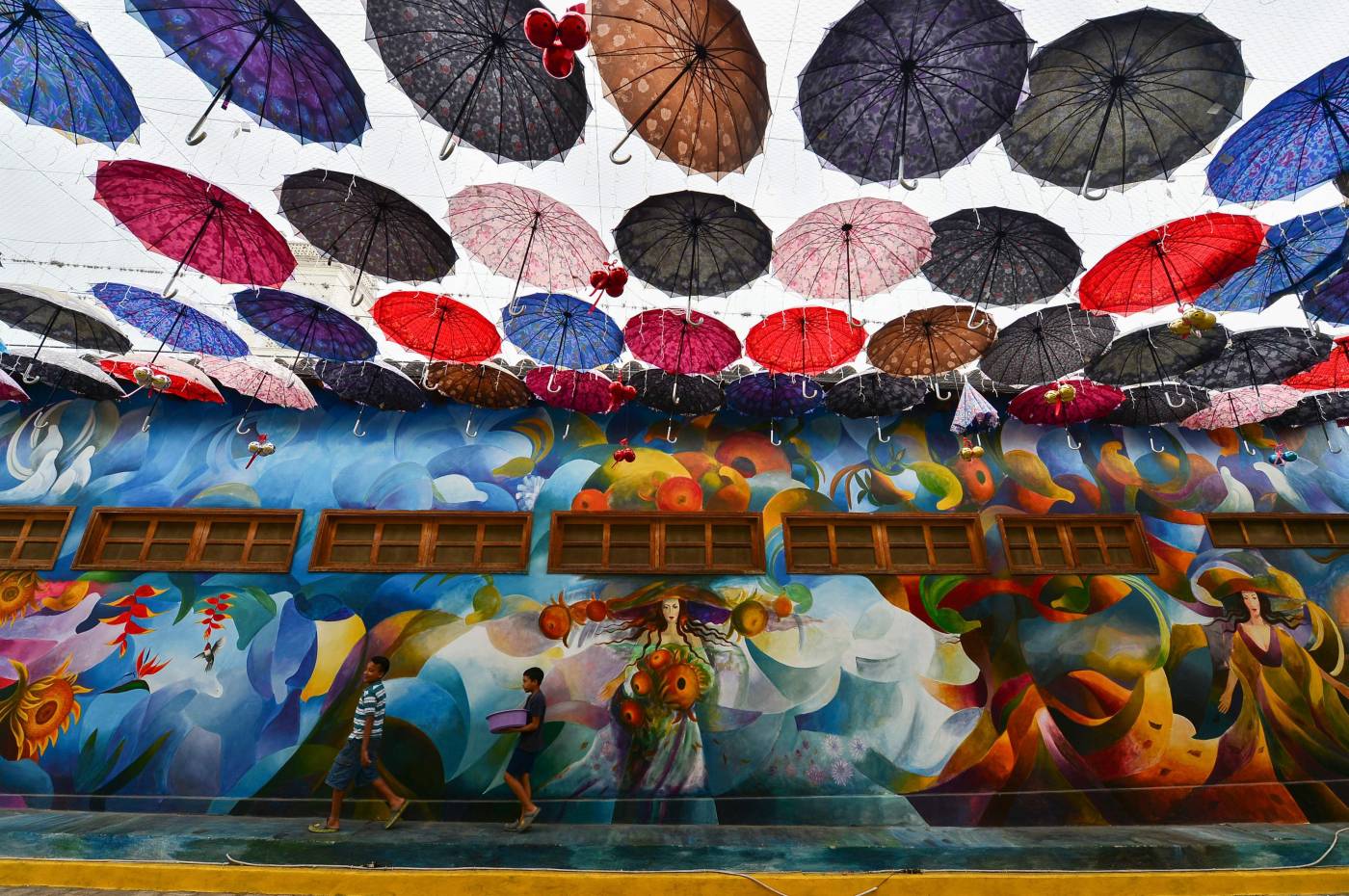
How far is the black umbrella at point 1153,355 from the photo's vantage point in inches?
235

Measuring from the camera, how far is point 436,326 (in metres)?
5.70

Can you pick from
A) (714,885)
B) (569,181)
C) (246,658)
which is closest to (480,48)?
(569,181)

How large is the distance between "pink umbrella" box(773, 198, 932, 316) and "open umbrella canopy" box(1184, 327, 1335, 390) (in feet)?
12.9

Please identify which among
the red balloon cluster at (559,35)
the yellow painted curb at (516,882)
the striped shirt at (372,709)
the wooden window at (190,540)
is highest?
the red balloon cluster at (559,35)

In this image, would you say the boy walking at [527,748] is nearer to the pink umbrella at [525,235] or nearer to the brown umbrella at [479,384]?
the brown umbrella at [479,384]

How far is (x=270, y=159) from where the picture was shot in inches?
188

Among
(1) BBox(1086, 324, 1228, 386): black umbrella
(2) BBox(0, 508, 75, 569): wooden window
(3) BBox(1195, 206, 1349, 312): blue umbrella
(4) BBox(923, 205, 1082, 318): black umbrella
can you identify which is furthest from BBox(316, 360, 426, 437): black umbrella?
(3) BBox(1195, 206, 1349, 312): blue umbrella

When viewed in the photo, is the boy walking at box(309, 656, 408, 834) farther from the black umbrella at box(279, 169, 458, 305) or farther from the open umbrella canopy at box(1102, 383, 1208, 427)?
the open umbrella canopy at box(1102, 383, 1208, 427)

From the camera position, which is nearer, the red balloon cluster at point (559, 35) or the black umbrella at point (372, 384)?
the red balloon cluster at point (559, 35)

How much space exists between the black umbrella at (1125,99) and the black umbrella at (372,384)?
6282mm

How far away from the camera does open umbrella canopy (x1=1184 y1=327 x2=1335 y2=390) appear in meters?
5.89

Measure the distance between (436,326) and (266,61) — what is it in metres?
2.38

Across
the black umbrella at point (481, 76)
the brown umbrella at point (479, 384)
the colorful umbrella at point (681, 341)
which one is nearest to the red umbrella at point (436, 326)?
the brown umbrella at point (479, 384)

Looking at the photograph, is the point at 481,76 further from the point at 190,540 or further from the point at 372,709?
the point at 190,540
